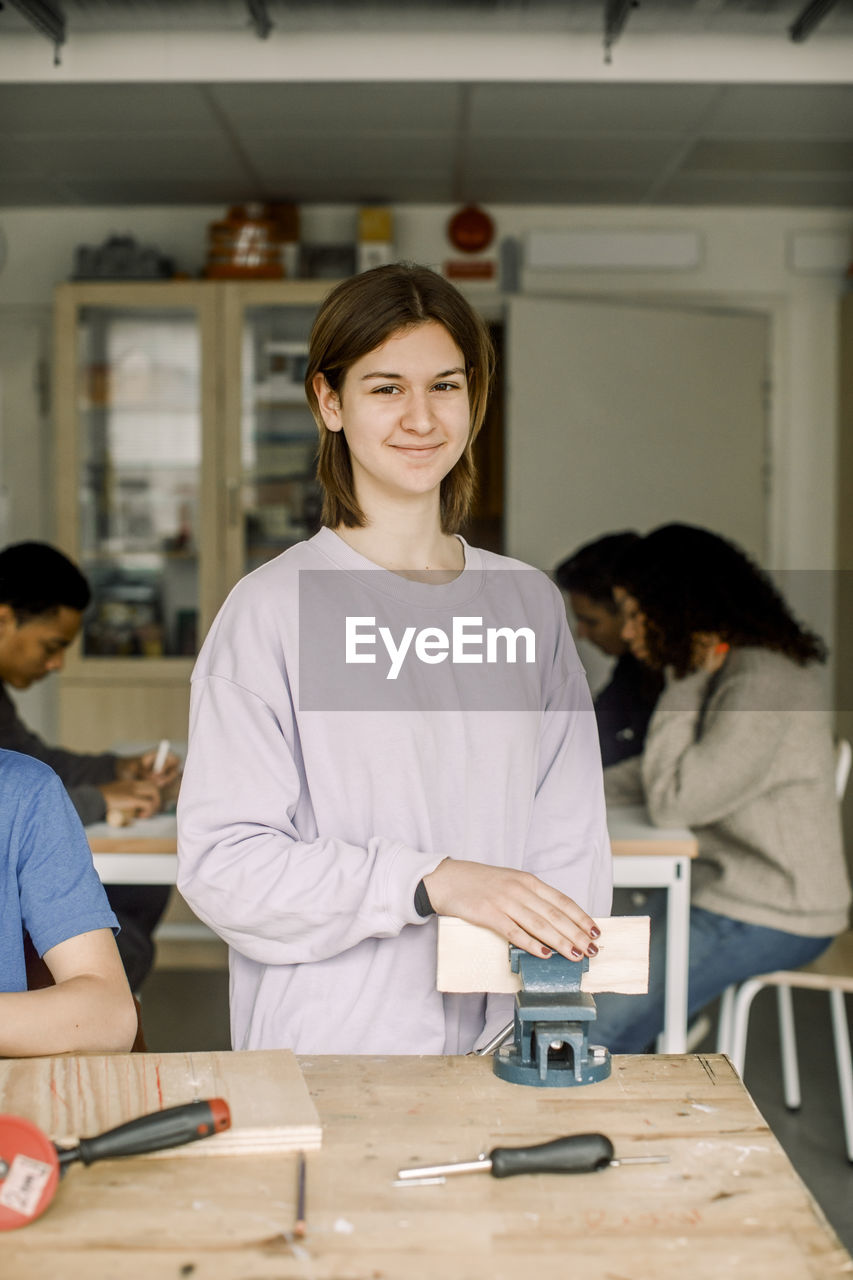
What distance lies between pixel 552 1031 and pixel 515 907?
0.36 feet

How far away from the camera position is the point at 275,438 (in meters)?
4.22

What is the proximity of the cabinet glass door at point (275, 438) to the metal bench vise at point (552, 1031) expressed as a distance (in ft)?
10.7

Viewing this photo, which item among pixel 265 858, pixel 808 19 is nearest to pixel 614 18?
pixel 808 19

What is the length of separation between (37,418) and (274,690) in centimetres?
366

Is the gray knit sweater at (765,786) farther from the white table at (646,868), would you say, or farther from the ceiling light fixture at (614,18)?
the ceiling light fixture at (614,18)

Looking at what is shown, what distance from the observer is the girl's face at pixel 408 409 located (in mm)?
1188

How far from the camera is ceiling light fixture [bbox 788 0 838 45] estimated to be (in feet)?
8.25

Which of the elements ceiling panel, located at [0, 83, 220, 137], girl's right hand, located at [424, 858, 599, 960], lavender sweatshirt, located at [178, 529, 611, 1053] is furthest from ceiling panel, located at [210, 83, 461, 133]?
girl's right hand, located at [424, 858, 599, 960]

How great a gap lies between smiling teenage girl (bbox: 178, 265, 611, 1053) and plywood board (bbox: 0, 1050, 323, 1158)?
0.56ft

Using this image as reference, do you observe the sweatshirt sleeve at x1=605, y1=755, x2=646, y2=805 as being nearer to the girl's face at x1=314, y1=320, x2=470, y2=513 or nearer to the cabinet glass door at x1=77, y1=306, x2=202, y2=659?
the girl's face at x1=314, y1=320, x2=470, y2=513

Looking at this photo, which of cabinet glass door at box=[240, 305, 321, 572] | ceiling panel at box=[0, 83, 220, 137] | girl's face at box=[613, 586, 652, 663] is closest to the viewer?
girl's face at box=[613, 586, 652, 663]

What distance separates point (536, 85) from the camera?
3117 millimetres

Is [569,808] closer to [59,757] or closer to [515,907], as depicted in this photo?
[515,907]

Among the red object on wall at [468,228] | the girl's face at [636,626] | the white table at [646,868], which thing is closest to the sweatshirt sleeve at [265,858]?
the white table at [646,868]
